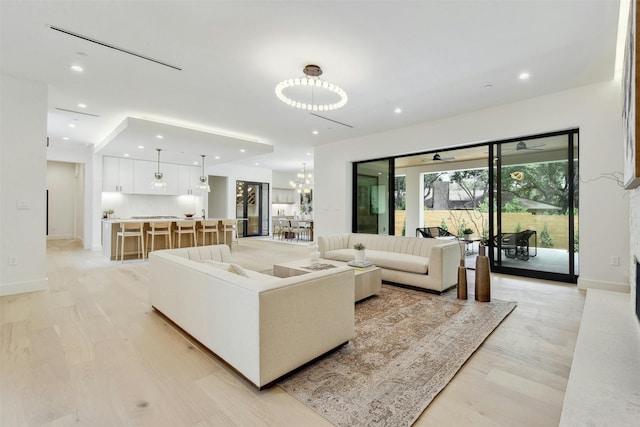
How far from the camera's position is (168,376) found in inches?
81.5

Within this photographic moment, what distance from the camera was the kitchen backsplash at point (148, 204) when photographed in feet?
28.8

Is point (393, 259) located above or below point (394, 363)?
above

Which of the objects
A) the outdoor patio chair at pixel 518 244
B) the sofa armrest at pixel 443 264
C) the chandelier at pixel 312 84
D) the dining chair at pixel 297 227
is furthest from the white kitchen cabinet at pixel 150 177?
the outdoor patio chair at pixel 518 244

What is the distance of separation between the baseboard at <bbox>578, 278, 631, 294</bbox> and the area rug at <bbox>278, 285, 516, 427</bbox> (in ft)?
5.47

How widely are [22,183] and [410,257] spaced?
18.4 ft

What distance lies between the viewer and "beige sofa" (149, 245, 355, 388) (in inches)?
73.3

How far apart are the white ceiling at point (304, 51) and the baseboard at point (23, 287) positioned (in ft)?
9.33

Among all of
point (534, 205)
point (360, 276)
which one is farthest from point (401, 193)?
point (360, 276)

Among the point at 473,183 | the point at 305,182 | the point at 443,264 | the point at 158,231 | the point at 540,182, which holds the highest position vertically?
the point at 305,182

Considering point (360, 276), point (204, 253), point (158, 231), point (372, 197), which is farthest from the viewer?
point (372, 197)

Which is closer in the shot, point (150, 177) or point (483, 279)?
point (483, 279)

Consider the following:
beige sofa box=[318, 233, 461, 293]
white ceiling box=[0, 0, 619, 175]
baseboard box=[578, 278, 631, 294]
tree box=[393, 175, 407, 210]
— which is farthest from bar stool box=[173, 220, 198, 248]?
baseboard box=[578, 278, 631, 294]

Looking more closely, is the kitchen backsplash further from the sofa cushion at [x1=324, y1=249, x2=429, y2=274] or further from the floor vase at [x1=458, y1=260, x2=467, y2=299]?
the floor vase at [x1=458, y1=260, x2=467, y2=299]

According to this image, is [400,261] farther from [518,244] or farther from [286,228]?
[286,228]
